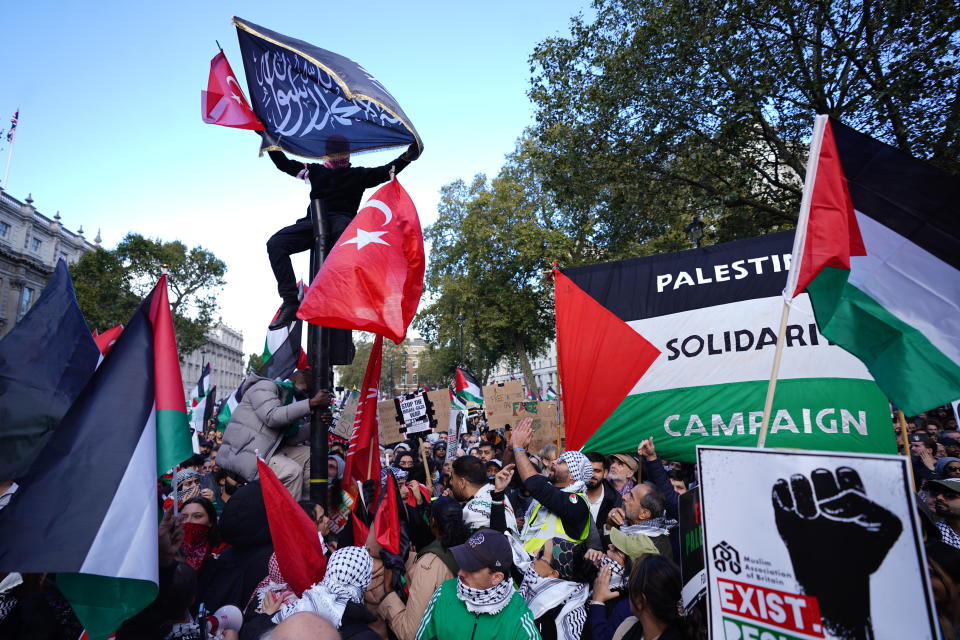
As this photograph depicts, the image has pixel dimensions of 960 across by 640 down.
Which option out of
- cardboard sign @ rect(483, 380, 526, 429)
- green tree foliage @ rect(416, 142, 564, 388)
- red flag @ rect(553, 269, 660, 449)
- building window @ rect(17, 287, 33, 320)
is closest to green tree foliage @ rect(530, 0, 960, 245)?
cardboard sign @ rect(483, 380, 526, 429)

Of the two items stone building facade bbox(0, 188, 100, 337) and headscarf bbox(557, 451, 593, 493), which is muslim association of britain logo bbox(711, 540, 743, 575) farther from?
stone building facade bbox(0, 188, 100, 337)

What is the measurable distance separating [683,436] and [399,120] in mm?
3313

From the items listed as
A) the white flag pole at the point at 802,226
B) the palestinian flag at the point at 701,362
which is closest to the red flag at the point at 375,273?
the palestinian flag at the point at 701,362

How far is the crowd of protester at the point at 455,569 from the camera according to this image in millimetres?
2545

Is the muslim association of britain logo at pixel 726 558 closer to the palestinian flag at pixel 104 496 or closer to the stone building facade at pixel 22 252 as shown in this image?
the palestinian flag at pixel 104 496

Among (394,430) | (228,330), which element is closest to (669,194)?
(394,430)

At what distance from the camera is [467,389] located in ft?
47.9

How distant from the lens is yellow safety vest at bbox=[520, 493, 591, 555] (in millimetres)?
3676

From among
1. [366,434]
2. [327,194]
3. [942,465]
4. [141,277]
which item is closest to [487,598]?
[366,434]

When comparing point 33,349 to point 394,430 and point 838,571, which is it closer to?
point 838,571

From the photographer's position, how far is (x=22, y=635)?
2.39 meters

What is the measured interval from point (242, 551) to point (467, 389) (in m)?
11.0

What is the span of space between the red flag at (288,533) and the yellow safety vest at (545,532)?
1.46 metres

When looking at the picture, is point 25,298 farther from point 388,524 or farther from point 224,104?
point 388,524
